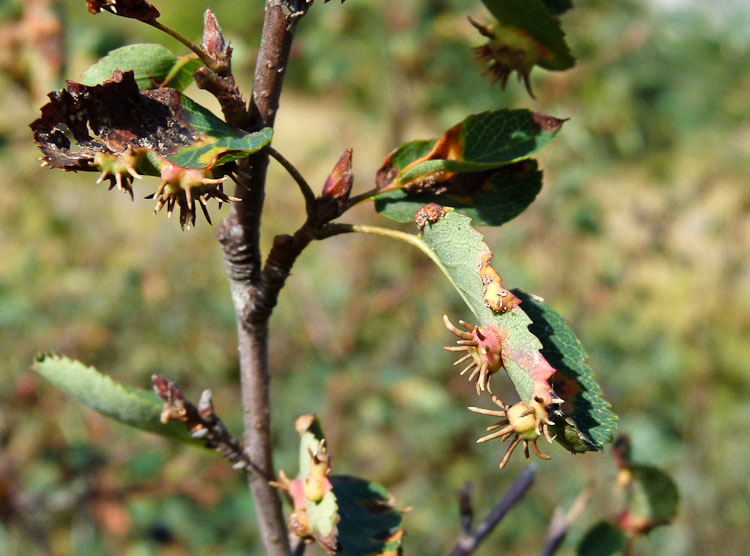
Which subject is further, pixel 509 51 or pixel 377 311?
pixel 377 311

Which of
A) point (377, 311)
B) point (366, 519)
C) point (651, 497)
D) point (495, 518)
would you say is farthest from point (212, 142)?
point (377, 311)

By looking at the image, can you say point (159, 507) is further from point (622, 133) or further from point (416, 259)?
point (622, 133)

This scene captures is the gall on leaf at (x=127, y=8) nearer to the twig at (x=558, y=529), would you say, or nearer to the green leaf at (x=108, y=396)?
the green leaf at (x=108, y=396)

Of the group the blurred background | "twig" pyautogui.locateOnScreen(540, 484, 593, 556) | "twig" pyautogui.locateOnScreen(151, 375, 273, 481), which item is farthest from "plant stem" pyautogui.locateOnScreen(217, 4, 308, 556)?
the blurred background

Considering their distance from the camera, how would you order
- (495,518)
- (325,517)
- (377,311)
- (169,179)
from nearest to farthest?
(169,179), (325,517), (495,518), (377,311)

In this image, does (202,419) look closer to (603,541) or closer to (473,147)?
(473,147)

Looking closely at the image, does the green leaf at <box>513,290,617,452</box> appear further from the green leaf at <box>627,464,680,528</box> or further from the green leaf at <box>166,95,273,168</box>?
the green leaf at <box>627,464,680,528</box>

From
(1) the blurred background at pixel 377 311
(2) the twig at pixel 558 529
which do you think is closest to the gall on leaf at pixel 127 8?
(2) the twig at pixel 558 529

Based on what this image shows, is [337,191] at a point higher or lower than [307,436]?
higher
